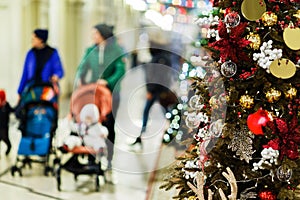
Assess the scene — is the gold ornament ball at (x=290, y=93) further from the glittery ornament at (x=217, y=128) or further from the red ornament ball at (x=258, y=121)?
the glittery ornament at (x=217, y=128)

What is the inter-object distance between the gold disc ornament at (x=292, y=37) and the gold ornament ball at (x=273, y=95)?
0.99ft

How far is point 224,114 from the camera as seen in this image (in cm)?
347

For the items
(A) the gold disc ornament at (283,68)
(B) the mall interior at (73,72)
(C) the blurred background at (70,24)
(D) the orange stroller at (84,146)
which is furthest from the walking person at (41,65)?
(A) the gold disc ornament at (283,68)

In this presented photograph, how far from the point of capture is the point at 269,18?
337 centimetres

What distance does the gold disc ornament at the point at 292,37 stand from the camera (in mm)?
3270

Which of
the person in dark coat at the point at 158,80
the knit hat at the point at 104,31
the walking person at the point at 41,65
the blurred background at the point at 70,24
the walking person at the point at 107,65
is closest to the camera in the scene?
the walking person at the point at 107,65

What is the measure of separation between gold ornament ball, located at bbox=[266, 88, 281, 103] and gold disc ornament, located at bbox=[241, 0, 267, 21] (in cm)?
48

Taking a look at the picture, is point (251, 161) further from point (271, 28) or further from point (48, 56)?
point (48, 56)

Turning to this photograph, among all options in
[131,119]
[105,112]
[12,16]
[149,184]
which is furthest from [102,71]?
[12,16]

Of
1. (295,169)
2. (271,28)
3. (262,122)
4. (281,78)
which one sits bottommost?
(295,169)

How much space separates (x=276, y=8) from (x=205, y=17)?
49 centimetres

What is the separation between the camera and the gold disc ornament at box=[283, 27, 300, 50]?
3270 millimetres

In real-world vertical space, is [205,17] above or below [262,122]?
above

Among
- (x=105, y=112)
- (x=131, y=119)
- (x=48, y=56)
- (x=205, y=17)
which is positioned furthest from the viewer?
(x=131, y=119)
